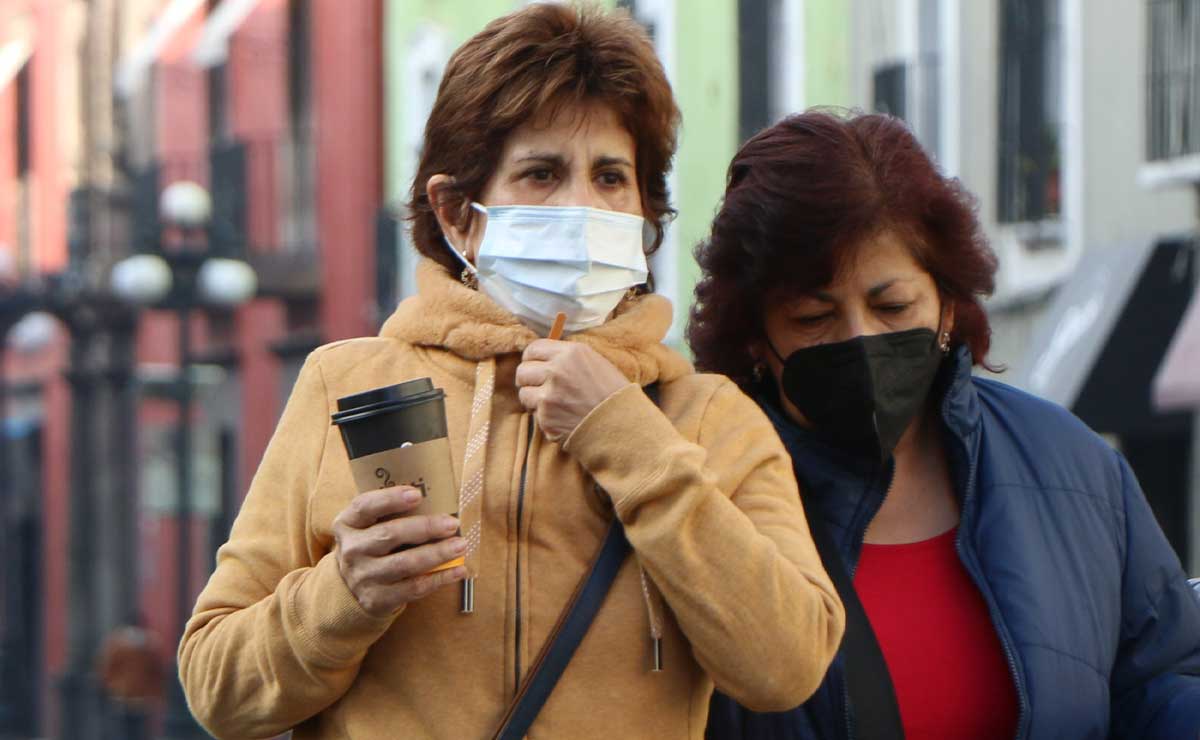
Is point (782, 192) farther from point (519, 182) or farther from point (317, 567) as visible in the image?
point (317, 567)

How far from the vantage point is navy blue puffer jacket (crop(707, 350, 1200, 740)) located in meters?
3.43

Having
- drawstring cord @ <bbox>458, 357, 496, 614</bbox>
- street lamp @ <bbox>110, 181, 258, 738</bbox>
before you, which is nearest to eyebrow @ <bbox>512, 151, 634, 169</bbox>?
drawstring cord @ <bbox>458, 357, 496, 614</bbox>

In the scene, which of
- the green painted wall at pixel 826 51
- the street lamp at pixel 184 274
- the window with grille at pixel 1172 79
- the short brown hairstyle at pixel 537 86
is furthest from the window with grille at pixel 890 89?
the short brown hairstyle at pixel 537 86

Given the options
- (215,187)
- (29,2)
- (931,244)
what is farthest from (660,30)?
(29,2)

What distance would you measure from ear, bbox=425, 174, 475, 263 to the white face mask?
72mm

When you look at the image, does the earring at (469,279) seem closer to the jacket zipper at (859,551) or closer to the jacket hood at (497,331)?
the jacket hood at (497,331)

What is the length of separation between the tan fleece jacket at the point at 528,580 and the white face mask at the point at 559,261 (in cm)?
4

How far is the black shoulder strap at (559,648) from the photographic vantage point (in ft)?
9.36

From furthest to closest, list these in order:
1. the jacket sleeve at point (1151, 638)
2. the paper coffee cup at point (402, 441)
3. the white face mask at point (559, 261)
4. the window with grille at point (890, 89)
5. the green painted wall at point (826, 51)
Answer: the green painted wall at point (826, 51) < the window with grille at point (890, 89) < the jacket sleeve at point (1151, 638) < the white face mask at point (559, 261) < the paper coffee cup at point (402, 441)

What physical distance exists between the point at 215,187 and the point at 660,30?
266 inches

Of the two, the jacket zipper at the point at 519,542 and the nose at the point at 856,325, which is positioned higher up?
the nose at the point at 856,325

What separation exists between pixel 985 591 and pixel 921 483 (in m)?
0.28

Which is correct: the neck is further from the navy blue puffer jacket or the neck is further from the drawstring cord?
the drawstring cord

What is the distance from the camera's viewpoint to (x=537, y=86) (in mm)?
3076
